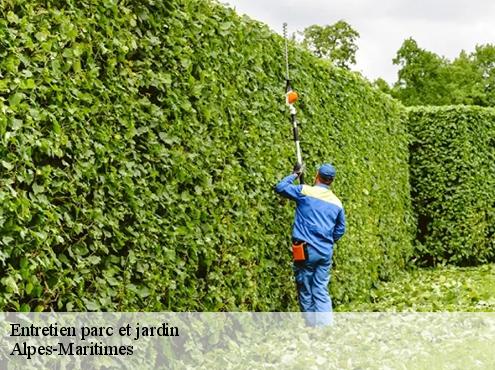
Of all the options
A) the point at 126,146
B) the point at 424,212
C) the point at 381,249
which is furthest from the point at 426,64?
the point at 126,146

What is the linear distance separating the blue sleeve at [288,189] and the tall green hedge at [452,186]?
813 centimetres

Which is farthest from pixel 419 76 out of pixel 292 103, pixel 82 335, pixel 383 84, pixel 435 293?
pixel 82 335

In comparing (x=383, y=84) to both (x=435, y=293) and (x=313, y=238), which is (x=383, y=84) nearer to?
(x=435, y=293)

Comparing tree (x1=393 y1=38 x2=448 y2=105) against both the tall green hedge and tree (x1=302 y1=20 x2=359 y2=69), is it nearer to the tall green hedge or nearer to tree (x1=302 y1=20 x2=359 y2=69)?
tree (x1=302 y1=20 x2=359 y2=69)

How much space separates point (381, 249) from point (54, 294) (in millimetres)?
8568

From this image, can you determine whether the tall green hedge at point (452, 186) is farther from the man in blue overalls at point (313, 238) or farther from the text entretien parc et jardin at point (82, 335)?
the text entretien parc et jardin at point (82, 335)

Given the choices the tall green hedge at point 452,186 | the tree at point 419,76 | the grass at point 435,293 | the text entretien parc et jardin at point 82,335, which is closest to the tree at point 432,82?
the tree at point 419,76

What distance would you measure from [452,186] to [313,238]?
27.4 ft

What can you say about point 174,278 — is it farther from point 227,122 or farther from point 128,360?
point 227,122

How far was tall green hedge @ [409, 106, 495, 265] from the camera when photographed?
15.0 m

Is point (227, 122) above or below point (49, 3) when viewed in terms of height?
below

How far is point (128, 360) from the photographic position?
4.98m

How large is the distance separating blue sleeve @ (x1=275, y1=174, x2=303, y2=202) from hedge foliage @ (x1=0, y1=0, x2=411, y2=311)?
0.18m

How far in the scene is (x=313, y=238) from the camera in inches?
299
